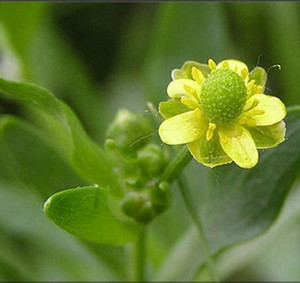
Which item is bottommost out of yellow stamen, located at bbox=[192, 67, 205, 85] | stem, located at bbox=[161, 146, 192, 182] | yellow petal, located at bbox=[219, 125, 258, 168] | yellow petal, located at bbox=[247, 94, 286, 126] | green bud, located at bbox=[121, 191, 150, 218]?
green bud, located at bbox=[121, 191, 150, 218]

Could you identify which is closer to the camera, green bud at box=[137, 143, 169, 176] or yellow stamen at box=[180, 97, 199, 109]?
yellow stamen at box=[180, 97, 199, 109]

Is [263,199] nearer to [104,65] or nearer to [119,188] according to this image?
[119,188]

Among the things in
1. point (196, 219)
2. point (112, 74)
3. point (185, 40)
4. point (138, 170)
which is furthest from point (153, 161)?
point (112, 74)

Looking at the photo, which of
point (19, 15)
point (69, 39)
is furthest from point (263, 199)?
point (69, 39)

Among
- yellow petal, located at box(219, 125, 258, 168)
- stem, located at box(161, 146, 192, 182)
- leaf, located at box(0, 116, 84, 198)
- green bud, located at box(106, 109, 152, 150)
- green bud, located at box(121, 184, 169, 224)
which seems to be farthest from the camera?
leaf, located at box(0, 116, 84, 198)

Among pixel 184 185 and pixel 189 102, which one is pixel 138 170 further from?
pixel 189 102

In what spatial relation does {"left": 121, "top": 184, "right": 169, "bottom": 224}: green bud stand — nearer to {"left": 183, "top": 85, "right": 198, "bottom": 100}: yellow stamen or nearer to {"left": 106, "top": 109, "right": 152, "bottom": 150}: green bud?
{"left": 106, "top": 109, "right": 152, "bottom": 150}: green bud

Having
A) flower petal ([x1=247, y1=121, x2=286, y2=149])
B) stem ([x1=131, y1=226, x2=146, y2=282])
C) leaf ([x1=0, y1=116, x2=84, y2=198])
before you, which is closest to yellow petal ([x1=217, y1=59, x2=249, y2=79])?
flower petal ([x1=247, y1=121, x2=286, y2=149])
